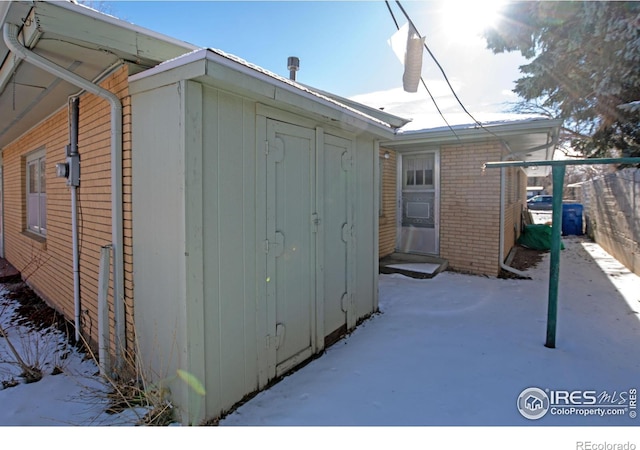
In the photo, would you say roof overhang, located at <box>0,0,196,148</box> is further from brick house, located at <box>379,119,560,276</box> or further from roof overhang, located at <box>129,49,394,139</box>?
brick house, located at <box>379,119,560,276</box>

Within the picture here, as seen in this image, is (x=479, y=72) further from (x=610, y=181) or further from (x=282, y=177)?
(x=610, y=181)

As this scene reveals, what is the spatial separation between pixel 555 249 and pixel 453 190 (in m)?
3.59

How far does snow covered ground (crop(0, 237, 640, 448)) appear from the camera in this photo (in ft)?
8.65

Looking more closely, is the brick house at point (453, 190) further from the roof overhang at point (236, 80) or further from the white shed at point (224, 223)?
the roof overhang at point (236, 80)

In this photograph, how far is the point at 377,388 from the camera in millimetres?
3031

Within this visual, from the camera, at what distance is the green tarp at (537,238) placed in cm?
1023

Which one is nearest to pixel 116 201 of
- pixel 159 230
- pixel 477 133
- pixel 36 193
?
pixel 159 230

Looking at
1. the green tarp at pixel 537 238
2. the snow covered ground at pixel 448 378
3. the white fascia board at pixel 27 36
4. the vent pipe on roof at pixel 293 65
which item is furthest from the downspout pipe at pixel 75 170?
the green tarp at pixel 537 238

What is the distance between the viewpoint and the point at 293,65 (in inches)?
325

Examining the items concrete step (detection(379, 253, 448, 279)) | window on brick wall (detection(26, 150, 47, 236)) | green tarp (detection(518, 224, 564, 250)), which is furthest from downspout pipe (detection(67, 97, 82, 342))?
green tarp (detection(518, 224, 564, 250))

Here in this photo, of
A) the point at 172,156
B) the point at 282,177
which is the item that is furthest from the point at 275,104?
the point at 172,156

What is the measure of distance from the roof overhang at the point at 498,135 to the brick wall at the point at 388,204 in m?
0.34

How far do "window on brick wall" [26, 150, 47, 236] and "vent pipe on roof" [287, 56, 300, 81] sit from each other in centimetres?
529

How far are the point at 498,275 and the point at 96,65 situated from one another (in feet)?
23.3
